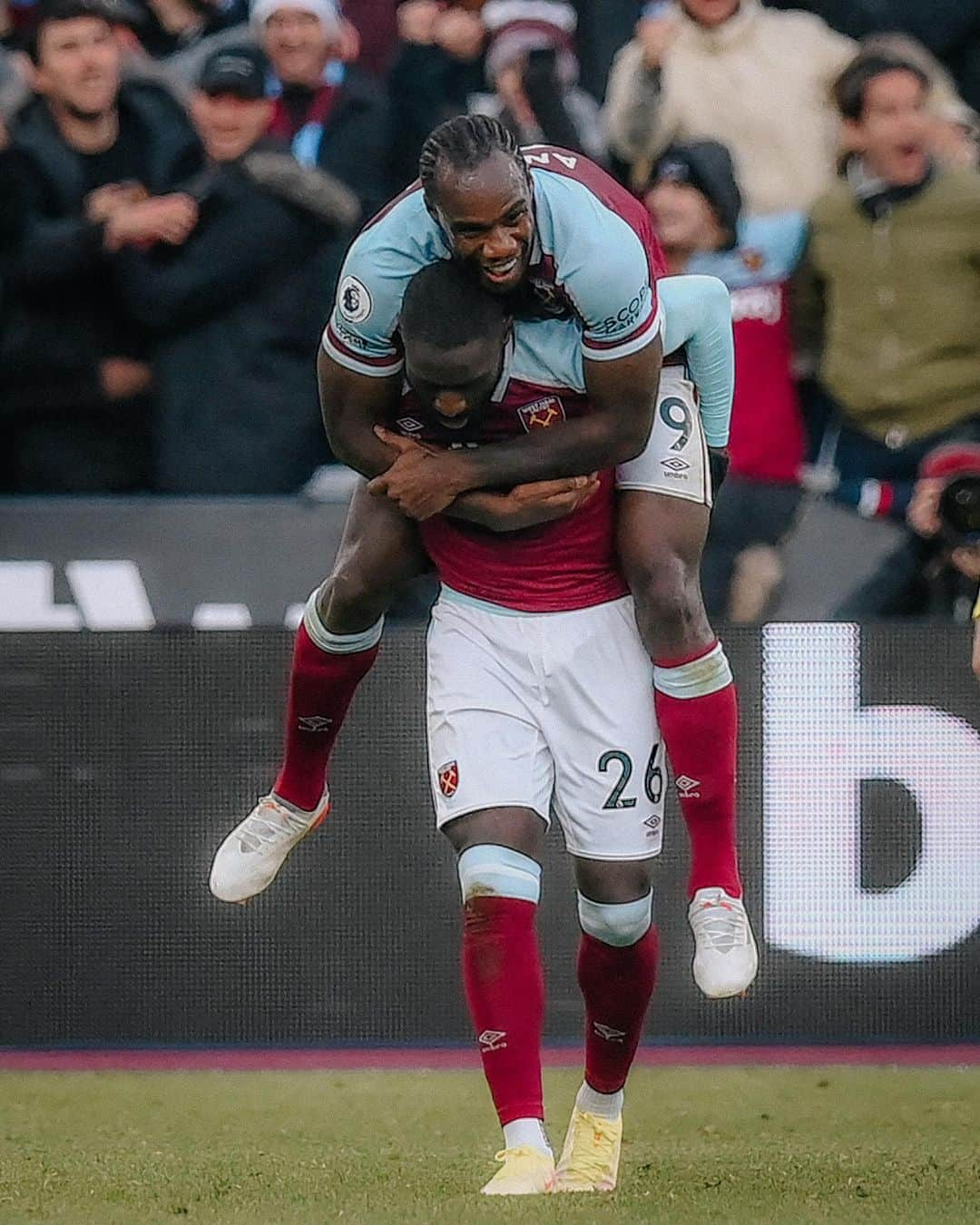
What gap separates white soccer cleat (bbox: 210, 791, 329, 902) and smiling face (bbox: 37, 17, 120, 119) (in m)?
3.34

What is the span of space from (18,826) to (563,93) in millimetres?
3044

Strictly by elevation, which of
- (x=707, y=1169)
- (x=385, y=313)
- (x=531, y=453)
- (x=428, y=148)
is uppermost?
(x=428, y=148)

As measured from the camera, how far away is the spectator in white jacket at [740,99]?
748cm

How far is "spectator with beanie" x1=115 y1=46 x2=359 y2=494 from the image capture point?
24.3 feet

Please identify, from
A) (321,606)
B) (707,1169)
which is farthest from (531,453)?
(707,1169)

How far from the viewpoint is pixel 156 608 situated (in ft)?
23.8

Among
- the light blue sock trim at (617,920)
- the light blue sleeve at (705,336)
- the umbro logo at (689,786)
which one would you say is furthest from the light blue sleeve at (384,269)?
the light blue sock trim at (617,920)

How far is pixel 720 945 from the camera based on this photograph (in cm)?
438

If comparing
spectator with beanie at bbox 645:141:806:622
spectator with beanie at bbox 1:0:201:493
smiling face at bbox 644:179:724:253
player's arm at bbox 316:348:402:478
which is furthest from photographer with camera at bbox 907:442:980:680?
player's arm at bbox 316:348:402:478

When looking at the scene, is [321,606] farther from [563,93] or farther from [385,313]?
[563,93]

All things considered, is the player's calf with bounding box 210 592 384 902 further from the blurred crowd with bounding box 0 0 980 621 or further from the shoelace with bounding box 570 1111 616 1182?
the blurred crowd with bounding box 0 0 980 621

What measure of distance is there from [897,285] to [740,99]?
84cm

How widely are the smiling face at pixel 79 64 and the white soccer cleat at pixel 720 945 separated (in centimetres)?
403

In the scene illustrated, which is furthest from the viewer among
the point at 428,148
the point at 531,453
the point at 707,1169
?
the point at 707,1169
